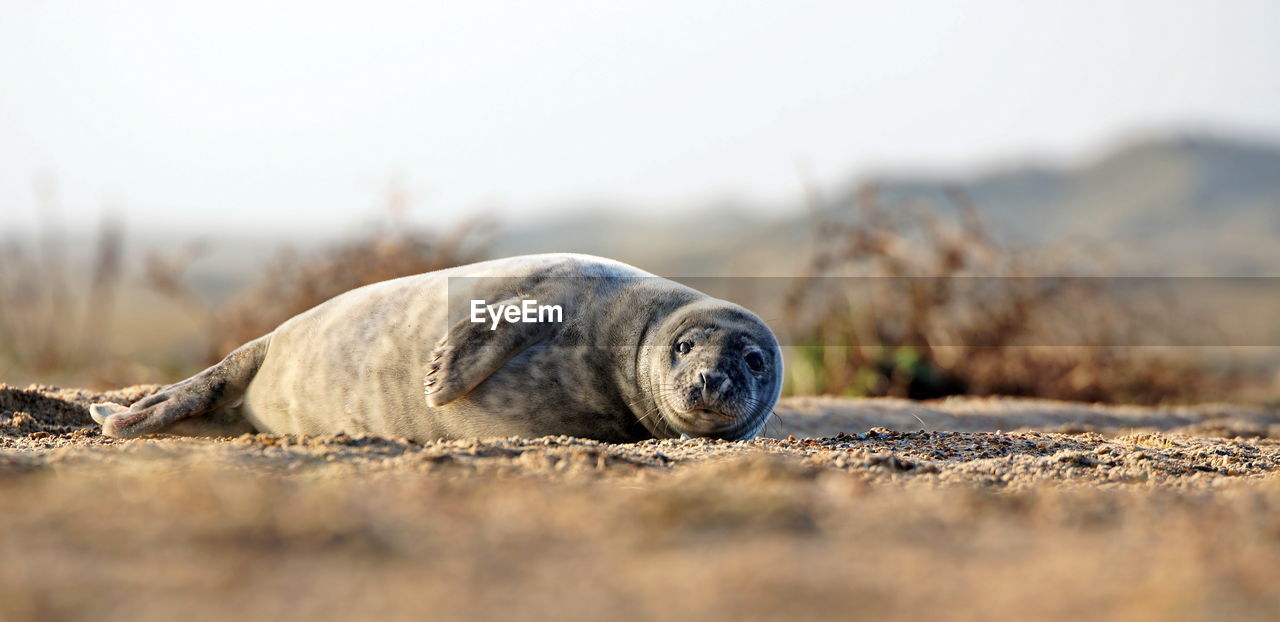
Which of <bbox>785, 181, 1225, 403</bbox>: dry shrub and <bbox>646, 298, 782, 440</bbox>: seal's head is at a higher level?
<bbox>646, 298, 782, 440</bbox>: seal's head

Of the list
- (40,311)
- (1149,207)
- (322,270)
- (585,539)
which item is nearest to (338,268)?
(322,270)

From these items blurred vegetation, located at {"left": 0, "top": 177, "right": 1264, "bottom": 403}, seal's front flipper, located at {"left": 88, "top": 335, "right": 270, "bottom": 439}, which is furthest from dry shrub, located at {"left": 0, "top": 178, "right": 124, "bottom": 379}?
seal's front flipper, located at {"left": 88, "top": 335, "right": 270, "bottom": 439}

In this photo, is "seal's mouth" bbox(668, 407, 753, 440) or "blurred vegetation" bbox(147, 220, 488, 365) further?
"blurred vegetation" bbox(147, 220, 488, 365)

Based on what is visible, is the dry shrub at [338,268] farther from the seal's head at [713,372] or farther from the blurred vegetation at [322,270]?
the seal's head at [713,372]

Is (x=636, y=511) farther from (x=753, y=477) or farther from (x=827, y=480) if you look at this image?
(x=827, y=480)

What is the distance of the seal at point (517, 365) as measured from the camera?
13.6 ft

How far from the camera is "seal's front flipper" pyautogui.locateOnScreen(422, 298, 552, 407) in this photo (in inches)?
159

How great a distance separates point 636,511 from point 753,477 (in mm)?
605

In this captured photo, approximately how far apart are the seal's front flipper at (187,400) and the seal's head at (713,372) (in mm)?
1903

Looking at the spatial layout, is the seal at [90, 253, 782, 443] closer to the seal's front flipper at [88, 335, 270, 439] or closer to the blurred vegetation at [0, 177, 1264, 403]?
the seal's front flipper at [88, 335, 270, 439]

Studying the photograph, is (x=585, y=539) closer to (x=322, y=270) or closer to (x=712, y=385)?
(x=712, y=385)

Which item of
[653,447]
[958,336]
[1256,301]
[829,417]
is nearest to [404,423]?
[653,447]

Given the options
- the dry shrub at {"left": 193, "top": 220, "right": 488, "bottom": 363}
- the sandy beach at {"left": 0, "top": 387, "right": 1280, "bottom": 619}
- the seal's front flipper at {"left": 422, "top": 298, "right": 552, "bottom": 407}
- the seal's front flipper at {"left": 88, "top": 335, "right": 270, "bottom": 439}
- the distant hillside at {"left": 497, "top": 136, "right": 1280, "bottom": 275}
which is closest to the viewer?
the sandy beach at {"left": 0, "top": 387, "right": 1280, "bottom": 619}

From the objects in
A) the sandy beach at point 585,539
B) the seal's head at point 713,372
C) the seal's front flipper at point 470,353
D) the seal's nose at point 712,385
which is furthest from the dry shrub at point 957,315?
the sandy beach at point 585,539
